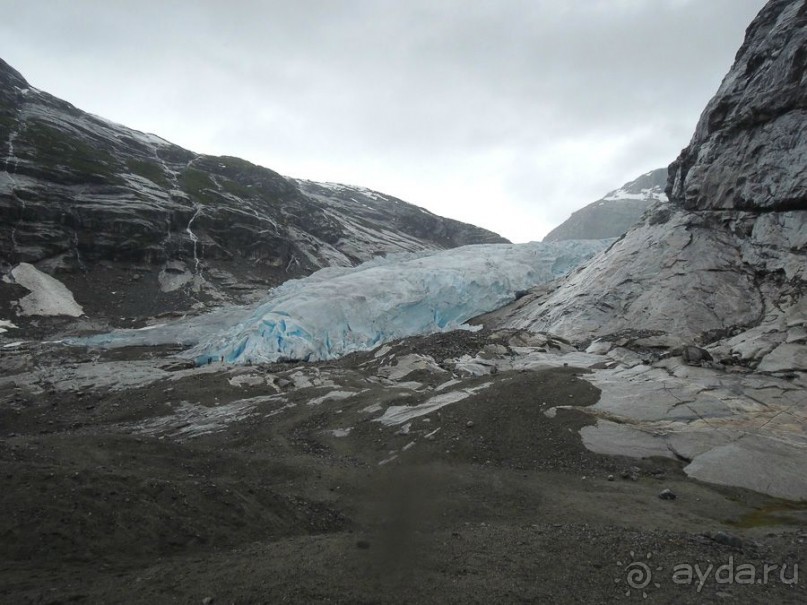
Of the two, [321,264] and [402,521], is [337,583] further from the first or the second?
[321,264]

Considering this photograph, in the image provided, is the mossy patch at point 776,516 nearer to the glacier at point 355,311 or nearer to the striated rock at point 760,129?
the striated rock at point 760,129

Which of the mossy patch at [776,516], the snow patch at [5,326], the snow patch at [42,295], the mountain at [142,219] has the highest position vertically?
the mountain at [142,219]

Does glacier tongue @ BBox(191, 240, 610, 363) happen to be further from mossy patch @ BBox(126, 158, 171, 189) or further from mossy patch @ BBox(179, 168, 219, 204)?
mossy patch @ BBox(126, 158, 171, 189)

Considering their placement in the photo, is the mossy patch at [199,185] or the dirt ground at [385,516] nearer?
the dirt ground at [385,516]

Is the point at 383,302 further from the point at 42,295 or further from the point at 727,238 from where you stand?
the point at 42,295

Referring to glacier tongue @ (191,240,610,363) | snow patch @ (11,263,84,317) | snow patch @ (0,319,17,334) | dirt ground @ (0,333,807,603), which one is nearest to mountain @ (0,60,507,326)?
snow patch @ (11,263,84,317)

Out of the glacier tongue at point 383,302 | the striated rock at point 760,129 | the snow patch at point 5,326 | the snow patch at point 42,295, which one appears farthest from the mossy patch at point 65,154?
the striated rock at point 760,129

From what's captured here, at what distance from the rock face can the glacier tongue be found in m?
6.68

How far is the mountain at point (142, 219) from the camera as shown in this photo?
53875 millimetres

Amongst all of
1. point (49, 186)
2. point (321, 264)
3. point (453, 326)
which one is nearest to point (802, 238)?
point (453, 326)

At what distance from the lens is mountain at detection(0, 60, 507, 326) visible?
53875 millimetres

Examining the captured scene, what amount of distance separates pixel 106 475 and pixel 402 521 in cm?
597

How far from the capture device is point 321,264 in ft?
258

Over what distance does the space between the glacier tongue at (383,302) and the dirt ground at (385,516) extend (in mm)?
14591
